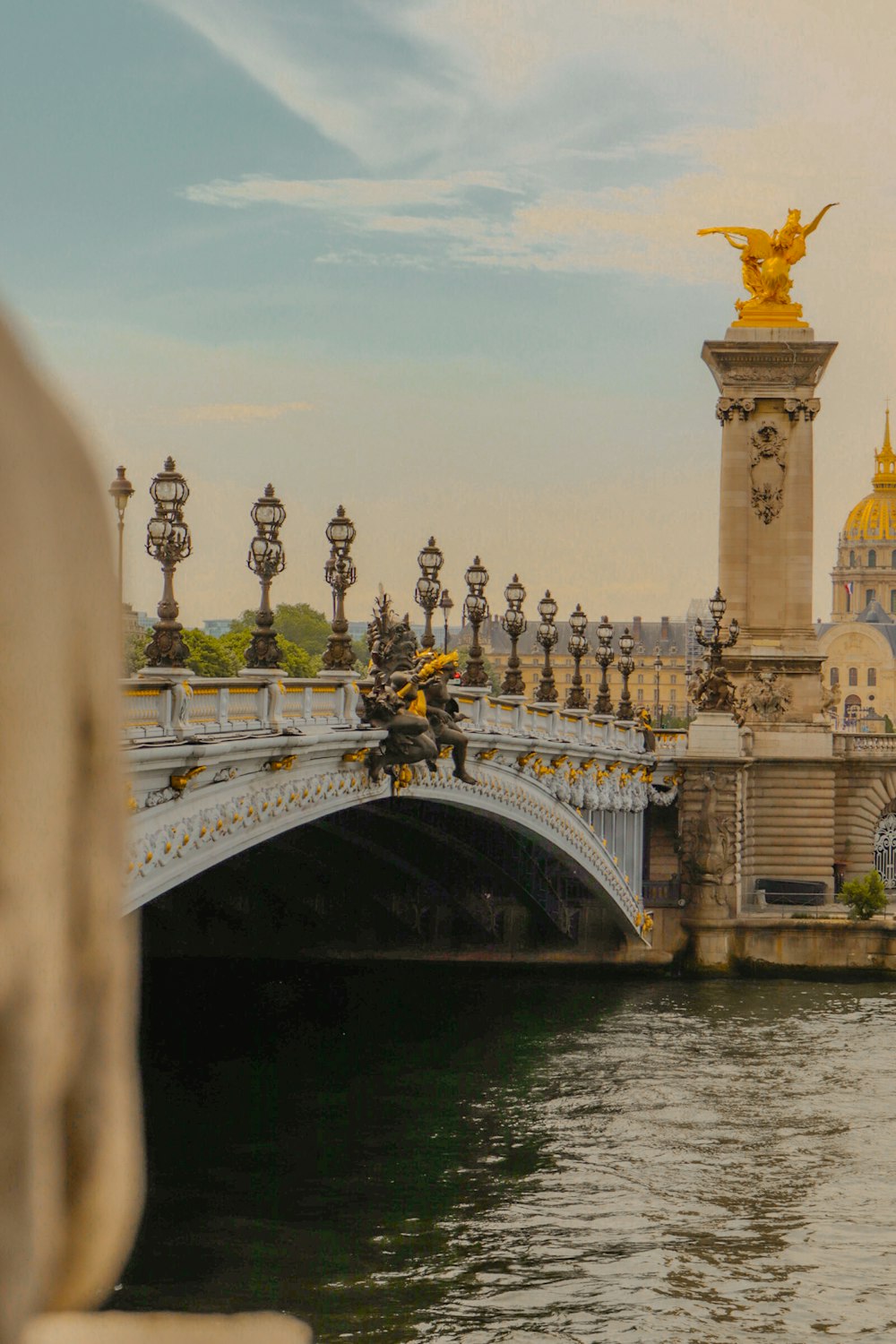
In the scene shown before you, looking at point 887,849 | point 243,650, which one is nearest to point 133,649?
point 887,849

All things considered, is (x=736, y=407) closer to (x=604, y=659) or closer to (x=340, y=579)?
(x=604, y=659)

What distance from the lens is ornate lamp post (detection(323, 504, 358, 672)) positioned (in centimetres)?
2847

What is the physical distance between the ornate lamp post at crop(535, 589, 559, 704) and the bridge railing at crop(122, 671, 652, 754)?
5788 mm

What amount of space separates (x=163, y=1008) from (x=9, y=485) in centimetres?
4101

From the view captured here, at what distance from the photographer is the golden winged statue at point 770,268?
60.5 m

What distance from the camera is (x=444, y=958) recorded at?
4916 cm

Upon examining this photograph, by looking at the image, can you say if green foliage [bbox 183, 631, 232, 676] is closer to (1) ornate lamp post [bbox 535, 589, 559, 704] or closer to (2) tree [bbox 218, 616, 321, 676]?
(2) tree [bbox 218, 616, 321, 676]

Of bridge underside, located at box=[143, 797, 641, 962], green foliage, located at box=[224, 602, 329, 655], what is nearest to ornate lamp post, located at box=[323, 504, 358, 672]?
bridge underside, located at box=[143, 797, 641, 962]

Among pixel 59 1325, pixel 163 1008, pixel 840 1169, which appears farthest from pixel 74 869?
pixel 163 1008

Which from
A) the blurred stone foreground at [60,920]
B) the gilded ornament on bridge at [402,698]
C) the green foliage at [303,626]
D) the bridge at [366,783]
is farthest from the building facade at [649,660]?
the blurred stone foreground at [60,920]

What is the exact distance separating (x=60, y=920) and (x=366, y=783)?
28.9 meters

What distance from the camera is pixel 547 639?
48781 millimetres

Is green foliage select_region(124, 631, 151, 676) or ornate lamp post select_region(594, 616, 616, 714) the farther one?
ornate lamp post select_region(594, 616, 616, 714)

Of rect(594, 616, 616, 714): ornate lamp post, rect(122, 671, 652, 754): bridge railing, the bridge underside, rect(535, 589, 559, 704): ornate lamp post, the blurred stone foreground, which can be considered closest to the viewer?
the blurred stone foreground
